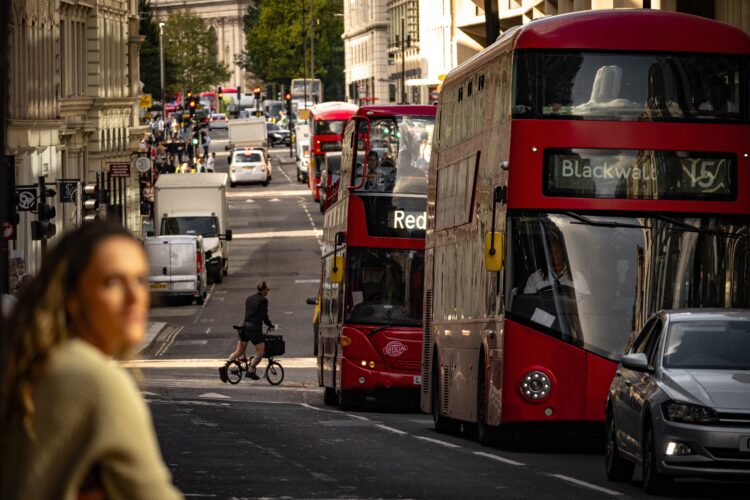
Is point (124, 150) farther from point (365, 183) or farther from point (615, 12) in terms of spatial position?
point (615, 12)

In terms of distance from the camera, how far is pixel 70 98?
68938 mm

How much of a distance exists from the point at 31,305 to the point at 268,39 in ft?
637

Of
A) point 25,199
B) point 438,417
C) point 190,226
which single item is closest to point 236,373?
point 25,199

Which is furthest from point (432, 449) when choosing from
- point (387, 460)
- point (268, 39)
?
point (268, 39)

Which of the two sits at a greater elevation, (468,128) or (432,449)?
(468,128)

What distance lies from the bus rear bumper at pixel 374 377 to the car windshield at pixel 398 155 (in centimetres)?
263

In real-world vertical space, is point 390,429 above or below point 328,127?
below

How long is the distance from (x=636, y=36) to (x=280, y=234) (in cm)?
6840

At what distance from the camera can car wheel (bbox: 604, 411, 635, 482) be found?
16.1 meters

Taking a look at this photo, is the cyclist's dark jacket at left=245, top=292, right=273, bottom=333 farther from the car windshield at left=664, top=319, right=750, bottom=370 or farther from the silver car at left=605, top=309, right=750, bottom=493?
the car windshield at left=664, top=319, right=750, bottom=370

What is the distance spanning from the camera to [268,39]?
19688cm

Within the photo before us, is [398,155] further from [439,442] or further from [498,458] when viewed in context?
[498,458]

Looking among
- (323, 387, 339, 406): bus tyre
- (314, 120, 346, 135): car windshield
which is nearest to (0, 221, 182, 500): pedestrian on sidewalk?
(323, 387, 339, 406): bus tyre

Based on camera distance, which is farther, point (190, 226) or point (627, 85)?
point (190, 226)
